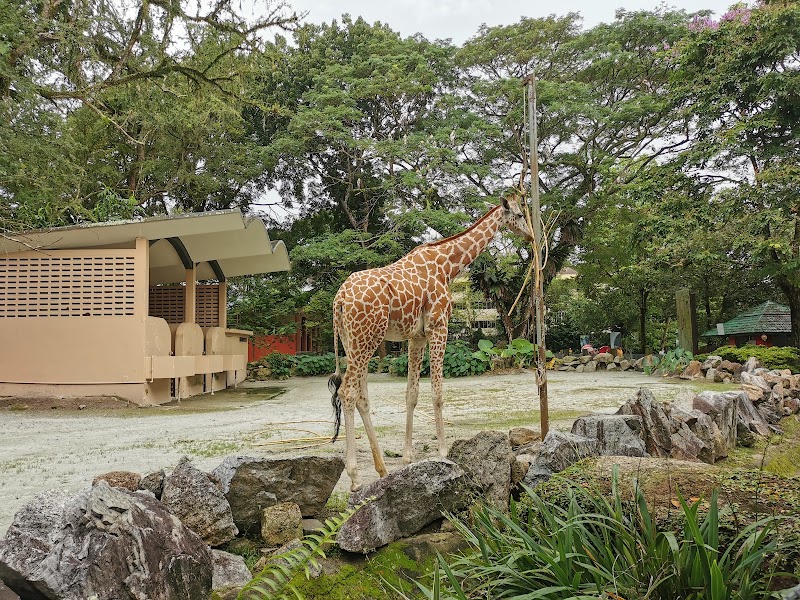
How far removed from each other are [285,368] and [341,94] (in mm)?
8901

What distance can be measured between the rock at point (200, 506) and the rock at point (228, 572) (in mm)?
154

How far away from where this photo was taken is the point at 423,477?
9.78 ft

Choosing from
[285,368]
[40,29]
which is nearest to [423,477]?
[40,29]

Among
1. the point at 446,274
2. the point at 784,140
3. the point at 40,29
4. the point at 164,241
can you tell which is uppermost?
the point at 40,29

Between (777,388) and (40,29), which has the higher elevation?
(40,29)

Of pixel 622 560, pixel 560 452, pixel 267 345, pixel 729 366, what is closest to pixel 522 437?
pixel 560 452

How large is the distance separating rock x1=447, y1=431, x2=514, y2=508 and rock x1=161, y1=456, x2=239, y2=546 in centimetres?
121

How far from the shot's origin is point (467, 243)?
5.11 meters

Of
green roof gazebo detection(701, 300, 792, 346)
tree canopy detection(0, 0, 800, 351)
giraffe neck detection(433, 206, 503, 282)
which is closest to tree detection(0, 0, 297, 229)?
tree canopy detection(0, 0, 800, 351)

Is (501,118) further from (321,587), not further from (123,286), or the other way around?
(321,587)

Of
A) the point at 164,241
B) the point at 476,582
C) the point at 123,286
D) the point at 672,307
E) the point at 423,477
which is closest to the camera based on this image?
the point at 476,582

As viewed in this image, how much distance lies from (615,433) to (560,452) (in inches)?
34.1

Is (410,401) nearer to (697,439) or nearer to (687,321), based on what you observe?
(697,439)

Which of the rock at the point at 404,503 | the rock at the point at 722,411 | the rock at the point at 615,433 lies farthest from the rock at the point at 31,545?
the rock at the point at 722,411
